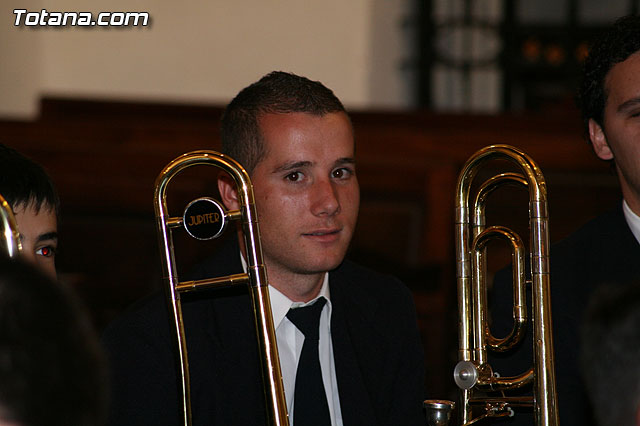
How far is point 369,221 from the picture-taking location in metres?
3.99

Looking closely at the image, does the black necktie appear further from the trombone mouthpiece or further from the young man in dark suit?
the trombone mouthpiece

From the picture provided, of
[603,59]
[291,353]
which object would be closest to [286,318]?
[291,353]

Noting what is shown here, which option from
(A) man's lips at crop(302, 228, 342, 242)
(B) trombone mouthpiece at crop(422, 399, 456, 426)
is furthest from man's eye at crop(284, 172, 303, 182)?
(B) trombone mouthpiece at crop(422, 399, 456, 426)

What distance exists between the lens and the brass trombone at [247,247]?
1.74m

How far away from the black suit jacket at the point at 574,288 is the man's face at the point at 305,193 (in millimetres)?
404

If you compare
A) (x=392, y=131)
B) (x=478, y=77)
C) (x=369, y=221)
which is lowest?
(x=369, y=221)

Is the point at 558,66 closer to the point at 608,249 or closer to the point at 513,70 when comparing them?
the point at 513,70

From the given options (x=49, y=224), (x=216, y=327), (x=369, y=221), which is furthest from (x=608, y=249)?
(x=369, y=221)

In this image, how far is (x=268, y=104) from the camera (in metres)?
2.14

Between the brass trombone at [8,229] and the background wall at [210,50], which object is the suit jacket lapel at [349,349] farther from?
the background wall at [210,50]

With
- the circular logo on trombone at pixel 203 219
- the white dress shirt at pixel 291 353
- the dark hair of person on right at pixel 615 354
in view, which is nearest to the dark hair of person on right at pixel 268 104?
the white dress shirt at pixel 291 353

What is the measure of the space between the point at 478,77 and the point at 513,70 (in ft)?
1.08

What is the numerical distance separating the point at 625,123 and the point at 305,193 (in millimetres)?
728

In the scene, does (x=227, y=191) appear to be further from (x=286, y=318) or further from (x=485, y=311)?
(x=485, y=311)
